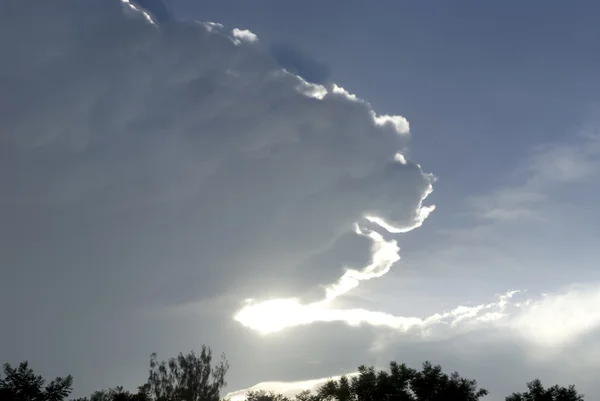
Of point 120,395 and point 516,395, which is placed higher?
point 120,395

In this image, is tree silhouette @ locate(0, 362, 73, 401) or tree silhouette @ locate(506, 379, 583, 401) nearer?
tree silhouette @ locate(0, 362, 73, 401)

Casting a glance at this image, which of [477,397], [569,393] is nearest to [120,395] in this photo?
[477,397]

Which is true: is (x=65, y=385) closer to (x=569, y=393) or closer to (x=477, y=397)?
(x=477, y=397)

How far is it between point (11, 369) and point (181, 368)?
5382cm

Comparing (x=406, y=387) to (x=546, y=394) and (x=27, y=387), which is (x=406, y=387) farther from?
(x=27, y=387)

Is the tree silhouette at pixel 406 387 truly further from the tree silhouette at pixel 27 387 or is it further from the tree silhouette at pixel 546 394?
the tree silhouette at pixel 27 387

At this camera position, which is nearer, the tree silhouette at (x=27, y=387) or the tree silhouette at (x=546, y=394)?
the tree silhouette at (x=27, y=387)

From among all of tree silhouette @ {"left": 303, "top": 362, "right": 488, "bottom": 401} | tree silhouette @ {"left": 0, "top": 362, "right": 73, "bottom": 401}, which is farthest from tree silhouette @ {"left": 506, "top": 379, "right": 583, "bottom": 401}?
tree silhouette @ {"left": 0, "top": 362, "right": 73, "bottom": 401}

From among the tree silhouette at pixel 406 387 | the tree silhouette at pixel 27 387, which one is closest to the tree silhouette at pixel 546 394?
the tree silhouette at pixel 406 387

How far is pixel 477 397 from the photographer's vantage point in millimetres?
70938

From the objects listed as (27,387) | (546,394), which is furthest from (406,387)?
(27,387)

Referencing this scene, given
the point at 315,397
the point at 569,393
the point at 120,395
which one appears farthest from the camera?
the point at 315,397

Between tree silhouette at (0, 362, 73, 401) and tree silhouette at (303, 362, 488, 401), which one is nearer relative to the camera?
tree silhouette at (0, 362, 73, 401)

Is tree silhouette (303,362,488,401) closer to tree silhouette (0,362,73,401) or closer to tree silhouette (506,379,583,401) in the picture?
tree silhouette (506,379,583,401)
